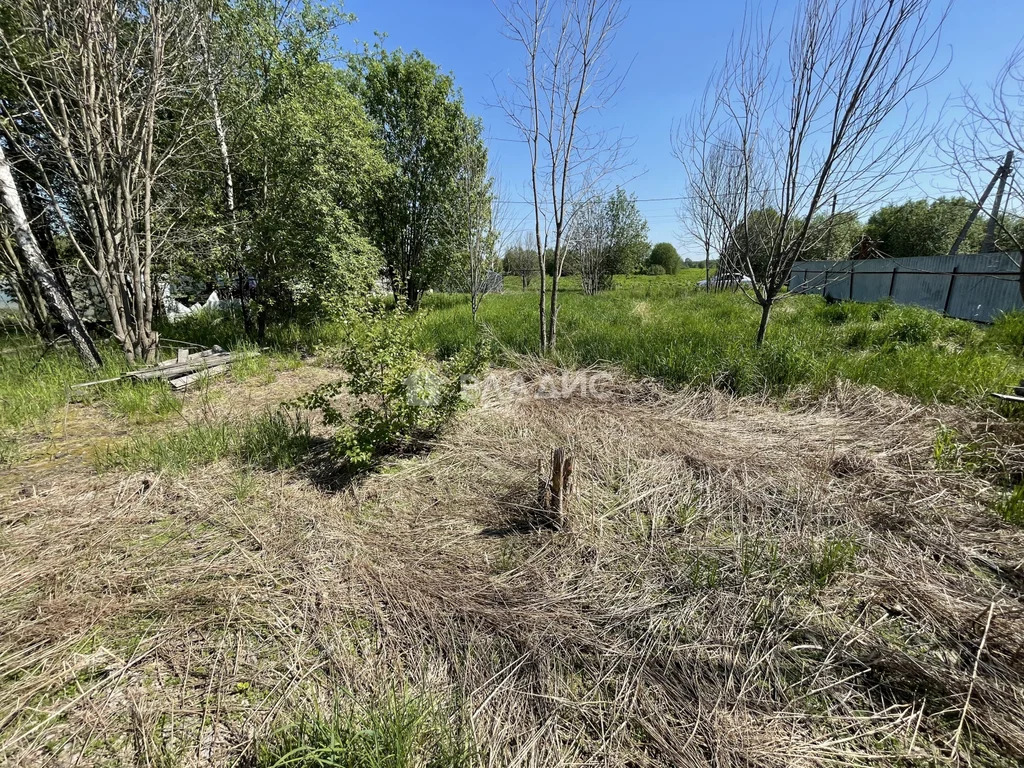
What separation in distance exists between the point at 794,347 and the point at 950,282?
327 inches

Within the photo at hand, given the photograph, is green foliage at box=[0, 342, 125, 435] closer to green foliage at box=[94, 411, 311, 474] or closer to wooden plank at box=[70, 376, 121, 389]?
wooden plank at box=[70, 376, 121, 389]

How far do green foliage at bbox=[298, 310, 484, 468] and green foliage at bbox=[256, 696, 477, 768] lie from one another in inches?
62.6

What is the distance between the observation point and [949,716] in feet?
4.33

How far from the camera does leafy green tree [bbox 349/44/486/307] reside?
11078mm

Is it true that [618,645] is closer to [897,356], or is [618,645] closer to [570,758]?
[570,758]

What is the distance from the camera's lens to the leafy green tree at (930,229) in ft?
54.7

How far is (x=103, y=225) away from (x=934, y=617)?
8424mm

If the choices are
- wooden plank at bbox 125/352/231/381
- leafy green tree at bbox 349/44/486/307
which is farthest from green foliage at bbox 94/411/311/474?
leafy green tree at bbox 349/44/486/307

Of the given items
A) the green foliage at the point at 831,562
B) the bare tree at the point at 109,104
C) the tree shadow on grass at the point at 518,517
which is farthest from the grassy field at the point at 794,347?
the bare tree at the point at 109,104

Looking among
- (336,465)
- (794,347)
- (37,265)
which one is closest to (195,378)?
(37,265)

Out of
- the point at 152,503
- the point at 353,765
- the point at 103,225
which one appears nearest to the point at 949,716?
the point at 353,765

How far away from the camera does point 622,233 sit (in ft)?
76.9

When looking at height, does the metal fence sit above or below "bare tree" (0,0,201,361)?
below

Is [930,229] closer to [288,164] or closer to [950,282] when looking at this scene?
[950,282]
